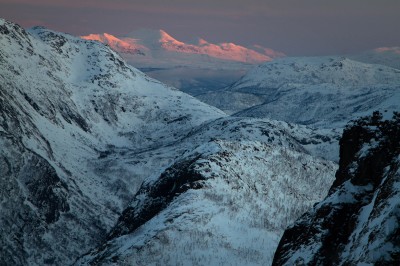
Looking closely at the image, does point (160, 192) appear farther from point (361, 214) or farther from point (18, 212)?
point (361, 214)

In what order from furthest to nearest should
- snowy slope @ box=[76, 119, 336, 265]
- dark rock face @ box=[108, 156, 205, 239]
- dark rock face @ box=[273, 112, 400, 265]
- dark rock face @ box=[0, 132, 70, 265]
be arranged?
dark rock face @ box=[0, 132, 70, 265], dark rock face @ box=[108, 156, 205, 239], snowy slope @ box=[76, 119, 336, 265], dark rock face @ box=[273, 112, 400, 265]

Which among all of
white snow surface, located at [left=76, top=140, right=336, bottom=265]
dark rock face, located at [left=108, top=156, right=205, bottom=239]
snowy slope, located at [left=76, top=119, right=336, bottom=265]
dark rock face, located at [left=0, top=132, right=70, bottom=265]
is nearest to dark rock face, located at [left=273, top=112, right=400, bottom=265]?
white snow surface, located at [left=76, top=140, right=336, bottom=265]

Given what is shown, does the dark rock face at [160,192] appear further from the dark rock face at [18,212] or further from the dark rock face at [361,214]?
the dark rock face at [361,214]

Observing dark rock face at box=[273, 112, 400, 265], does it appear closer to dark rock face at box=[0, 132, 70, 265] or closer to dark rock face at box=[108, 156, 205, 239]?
dark rock face at box=[108, 156, 205, 239]

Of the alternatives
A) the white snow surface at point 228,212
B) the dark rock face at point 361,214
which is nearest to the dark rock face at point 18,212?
the white snow surface at point 228,212

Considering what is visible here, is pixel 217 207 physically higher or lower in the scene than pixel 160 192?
higher

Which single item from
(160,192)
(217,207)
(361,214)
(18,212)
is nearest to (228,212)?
(217,207)

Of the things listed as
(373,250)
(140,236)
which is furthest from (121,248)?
(373,250)

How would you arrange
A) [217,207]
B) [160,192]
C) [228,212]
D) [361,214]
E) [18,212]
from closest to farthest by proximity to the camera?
[361,214] < [217,207] < [228,212] < [160,192] < [18,212]
